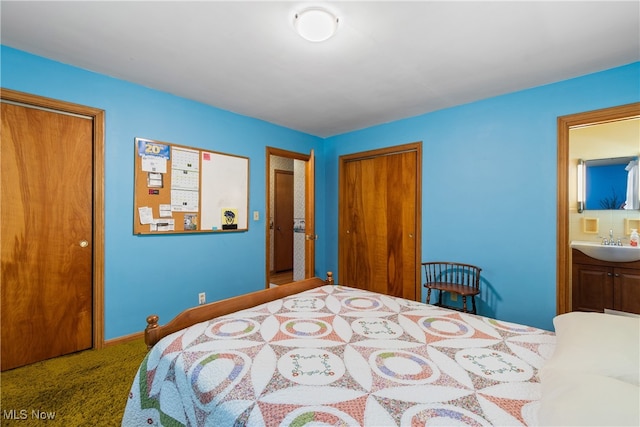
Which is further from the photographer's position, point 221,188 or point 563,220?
point 221,188

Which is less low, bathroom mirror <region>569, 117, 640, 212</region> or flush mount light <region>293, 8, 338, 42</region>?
flush mount light <region>293, 8, 338, 42</region>

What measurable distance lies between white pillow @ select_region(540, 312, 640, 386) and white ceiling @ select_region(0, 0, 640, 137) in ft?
5.42

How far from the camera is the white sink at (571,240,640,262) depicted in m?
2.84

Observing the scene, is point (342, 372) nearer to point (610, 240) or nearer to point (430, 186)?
point (430, 186)

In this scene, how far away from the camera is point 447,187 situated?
3139 millimetres

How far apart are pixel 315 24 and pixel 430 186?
2.22 meters

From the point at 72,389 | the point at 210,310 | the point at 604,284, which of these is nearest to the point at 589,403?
the point at 210,310

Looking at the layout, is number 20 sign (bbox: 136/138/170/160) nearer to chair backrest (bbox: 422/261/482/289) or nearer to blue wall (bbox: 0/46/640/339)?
blue wall (bbox: 0/46/640/339)

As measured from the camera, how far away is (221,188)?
3104mm

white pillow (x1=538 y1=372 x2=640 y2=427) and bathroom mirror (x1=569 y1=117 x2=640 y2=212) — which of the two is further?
bathroom mirror (x1=569 y1=117 x2=640 y2=212)

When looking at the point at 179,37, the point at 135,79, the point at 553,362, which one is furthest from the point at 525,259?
the point at 135,79

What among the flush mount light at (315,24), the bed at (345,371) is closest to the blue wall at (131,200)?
the bed at (345,371)

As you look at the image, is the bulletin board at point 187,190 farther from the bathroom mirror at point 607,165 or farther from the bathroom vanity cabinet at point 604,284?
the bathroom mirror at point 607,165

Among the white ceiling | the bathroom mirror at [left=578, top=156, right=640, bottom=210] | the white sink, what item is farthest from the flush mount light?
the bathroom mirror at [left=578, top=156, right=640, bottom=210]
